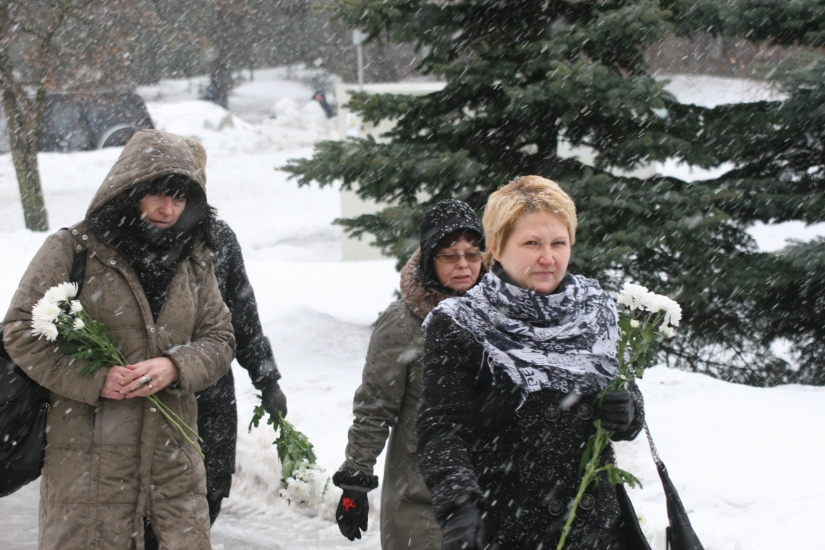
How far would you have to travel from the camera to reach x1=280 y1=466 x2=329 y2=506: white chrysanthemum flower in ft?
16.9

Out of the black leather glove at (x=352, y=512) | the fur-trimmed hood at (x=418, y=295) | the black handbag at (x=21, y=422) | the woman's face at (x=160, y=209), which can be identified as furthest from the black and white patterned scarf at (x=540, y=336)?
the black handbag at (x=21, y=422)

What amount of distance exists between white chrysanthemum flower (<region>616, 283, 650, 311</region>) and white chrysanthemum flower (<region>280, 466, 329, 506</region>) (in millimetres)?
3025

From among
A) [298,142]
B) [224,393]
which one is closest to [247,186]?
[298,142]

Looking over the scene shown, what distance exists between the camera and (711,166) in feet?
23.5

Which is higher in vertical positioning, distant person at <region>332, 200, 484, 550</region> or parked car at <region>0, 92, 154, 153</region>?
distant person at <region>332, 200, 484, 550</region>

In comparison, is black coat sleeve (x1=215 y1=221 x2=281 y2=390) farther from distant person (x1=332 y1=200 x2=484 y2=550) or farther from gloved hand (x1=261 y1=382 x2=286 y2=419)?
distant person (x1=332 y1=200 x2=484 y2=550)

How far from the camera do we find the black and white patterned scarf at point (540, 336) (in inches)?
92.1

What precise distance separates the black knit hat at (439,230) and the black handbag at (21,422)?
1232 mm

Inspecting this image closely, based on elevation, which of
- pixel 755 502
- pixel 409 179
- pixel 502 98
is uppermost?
pixel 502 98

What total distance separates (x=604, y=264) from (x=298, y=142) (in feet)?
74.0

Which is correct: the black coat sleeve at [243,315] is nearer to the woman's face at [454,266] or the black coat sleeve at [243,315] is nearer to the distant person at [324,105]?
the woman's face at [454,266]

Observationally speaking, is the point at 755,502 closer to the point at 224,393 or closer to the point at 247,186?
the point at 224,393

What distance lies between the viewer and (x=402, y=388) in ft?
10.6

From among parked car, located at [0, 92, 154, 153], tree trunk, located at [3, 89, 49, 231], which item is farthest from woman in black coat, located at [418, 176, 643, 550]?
parked car, located at [0, 92, 154, 153]
